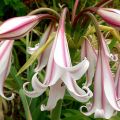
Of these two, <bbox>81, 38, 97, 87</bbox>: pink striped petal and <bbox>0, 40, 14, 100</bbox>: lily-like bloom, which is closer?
<bbox>0, 40, 14, 100</bbox>: lily-like bloom

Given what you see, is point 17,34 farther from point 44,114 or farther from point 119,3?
point 119,3

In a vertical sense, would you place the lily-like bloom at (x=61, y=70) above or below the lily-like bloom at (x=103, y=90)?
above

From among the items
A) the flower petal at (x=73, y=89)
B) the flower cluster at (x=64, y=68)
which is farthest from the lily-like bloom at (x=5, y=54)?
the flower petal at (x=73, y=89)

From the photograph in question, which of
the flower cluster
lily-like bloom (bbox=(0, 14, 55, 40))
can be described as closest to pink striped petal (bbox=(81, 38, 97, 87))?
the flower cluster

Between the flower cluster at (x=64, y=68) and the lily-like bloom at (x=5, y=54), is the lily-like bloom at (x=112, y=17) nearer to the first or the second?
the flower cluster at (x=64, y=68)

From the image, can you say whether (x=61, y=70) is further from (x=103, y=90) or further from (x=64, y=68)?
(x=103, y=90)

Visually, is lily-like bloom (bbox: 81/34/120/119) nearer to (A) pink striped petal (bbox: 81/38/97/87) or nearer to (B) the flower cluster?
(B) the flower cluster

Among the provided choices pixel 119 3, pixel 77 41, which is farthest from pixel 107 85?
pixel 119 3

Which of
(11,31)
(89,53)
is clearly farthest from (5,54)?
(89,53)

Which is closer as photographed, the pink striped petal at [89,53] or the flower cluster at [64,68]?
the flower cluster at [64,68]
